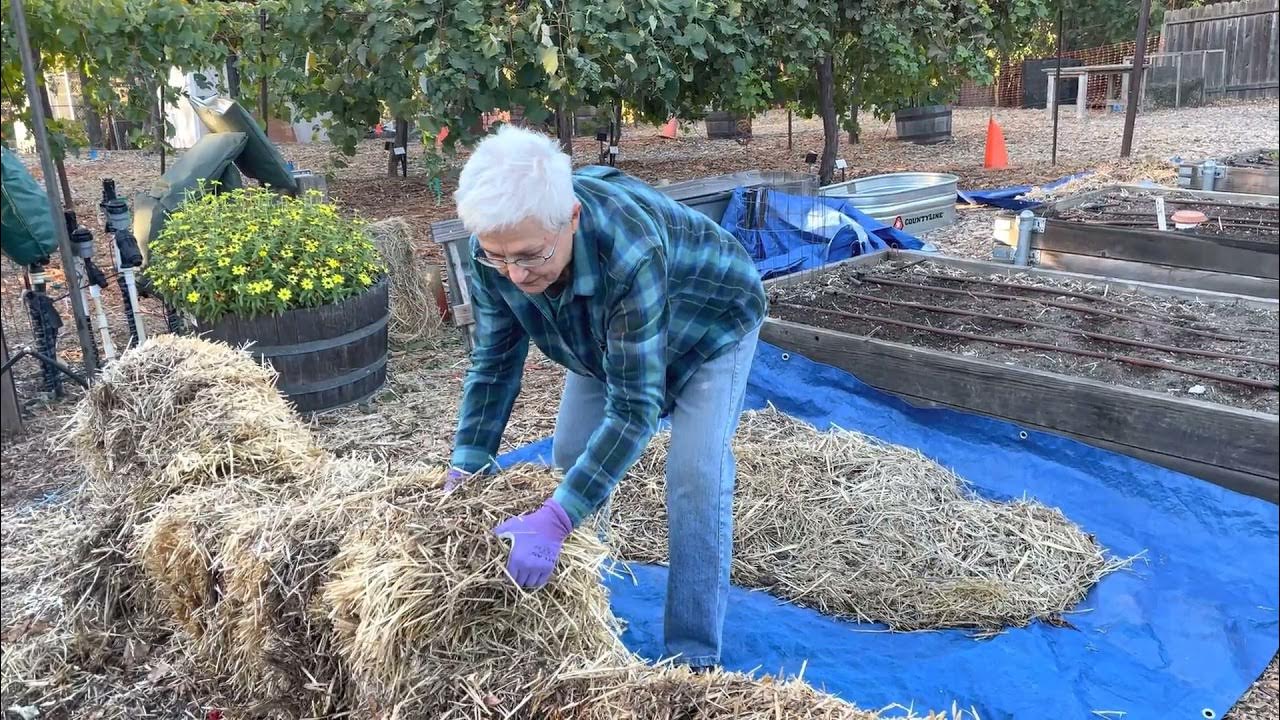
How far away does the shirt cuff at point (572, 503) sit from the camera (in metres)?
1.85

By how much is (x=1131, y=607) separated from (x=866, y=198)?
4.99m

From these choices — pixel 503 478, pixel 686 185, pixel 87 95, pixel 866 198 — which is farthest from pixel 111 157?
pixel 503 478

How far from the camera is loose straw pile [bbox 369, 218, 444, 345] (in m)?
5.72

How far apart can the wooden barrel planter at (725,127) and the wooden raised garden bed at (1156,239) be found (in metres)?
9.02

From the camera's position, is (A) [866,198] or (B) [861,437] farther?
(A) [866,198]

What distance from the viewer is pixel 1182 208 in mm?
4633

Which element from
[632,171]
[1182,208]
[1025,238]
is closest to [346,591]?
[1182,208]

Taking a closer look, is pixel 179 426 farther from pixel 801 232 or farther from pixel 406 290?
pixel 801 232

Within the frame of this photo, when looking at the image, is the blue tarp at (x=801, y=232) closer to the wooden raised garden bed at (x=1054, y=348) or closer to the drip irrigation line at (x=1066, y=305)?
the wooden raised garden bed at (x=1054, y=348)

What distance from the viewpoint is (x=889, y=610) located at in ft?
9.32

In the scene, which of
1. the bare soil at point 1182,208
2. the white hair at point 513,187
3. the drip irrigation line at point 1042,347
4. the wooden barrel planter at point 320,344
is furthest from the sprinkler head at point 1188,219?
the wooden barrel planter at point 320,344

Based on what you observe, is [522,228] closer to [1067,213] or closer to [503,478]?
[503,478]

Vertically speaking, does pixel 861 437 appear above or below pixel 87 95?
below

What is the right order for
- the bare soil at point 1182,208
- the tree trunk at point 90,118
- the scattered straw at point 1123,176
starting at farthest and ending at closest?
the tree trunk at point 90,118, the scattered straw at point 1123,176, the bare soil at point 1182,208
